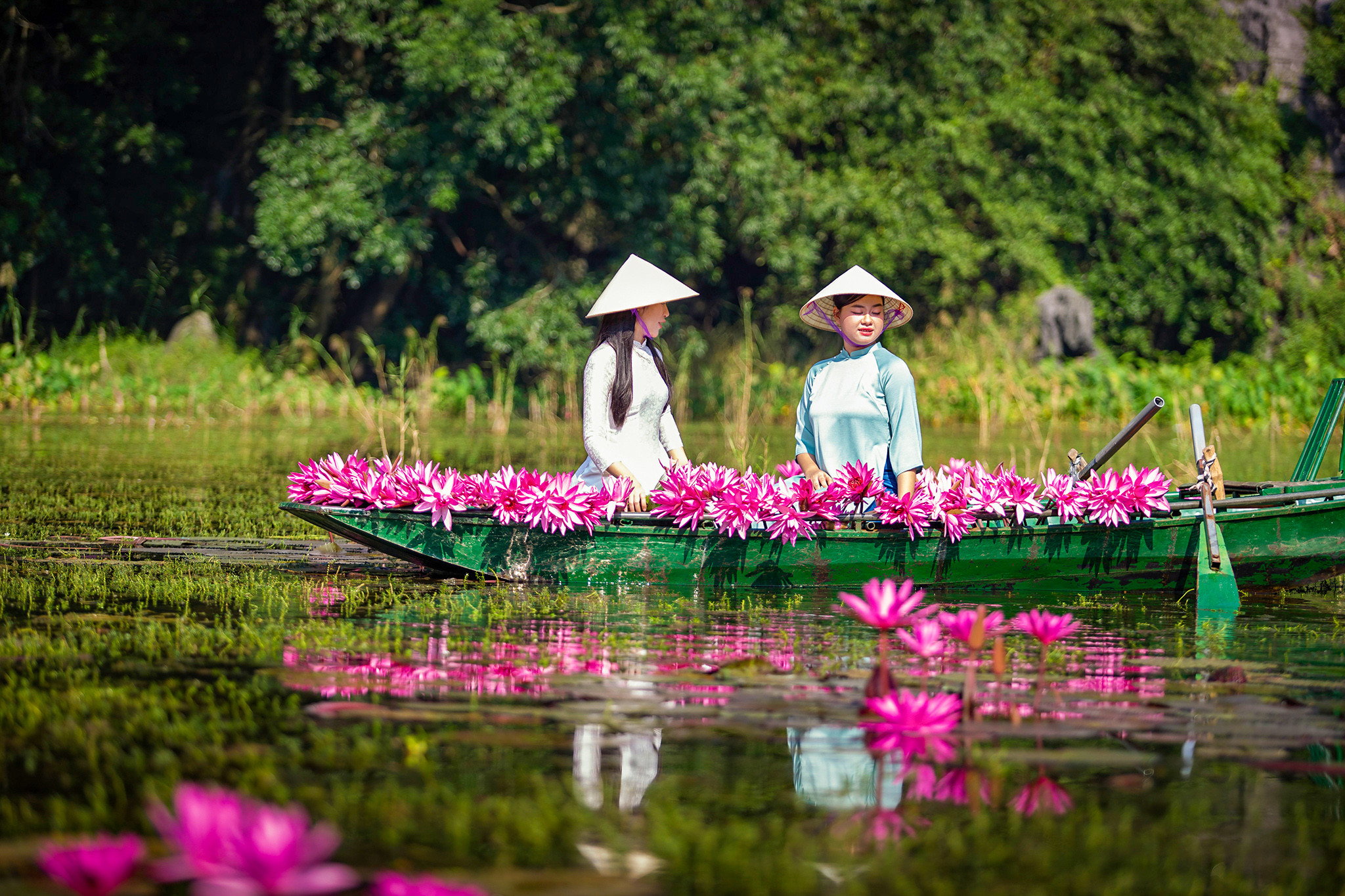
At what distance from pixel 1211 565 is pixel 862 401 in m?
1.56

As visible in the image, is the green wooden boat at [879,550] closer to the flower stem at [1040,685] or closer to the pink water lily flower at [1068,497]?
the pink water lily flower at [1068,497]

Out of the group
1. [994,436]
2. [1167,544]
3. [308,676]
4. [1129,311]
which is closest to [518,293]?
[994,436]

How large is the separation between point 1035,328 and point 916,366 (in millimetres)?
3177

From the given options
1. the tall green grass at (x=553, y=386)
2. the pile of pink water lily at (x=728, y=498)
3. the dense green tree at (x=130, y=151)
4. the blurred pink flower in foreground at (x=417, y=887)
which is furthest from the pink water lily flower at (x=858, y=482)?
the dense green tree at (x=130, y=151)

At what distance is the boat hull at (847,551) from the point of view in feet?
19.7

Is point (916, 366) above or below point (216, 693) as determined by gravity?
above

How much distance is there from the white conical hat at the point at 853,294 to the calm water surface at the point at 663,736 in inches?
49.8

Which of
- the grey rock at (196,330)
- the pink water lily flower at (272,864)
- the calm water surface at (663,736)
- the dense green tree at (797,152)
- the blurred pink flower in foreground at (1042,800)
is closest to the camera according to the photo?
the pink water lily flower at (272,864)

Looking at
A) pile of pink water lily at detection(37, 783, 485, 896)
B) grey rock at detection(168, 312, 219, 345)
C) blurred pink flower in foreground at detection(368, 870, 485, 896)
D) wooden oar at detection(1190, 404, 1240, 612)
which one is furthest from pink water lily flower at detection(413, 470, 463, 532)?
grey rock at detection(168, 312, 219, 345)

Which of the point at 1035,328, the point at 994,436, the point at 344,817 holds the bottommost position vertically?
the point at 344,817

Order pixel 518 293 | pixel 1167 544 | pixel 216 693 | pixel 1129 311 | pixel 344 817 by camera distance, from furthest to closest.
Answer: pixel 1129 311 < pixel 518 293 < pixel 1167 544 < pixel 216 693 < pixel 344 817

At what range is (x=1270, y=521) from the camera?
6.25m

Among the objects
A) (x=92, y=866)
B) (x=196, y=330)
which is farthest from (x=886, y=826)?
(x=196, y=330)

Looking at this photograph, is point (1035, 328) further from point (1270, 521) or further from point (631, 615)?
point (631, 615)
